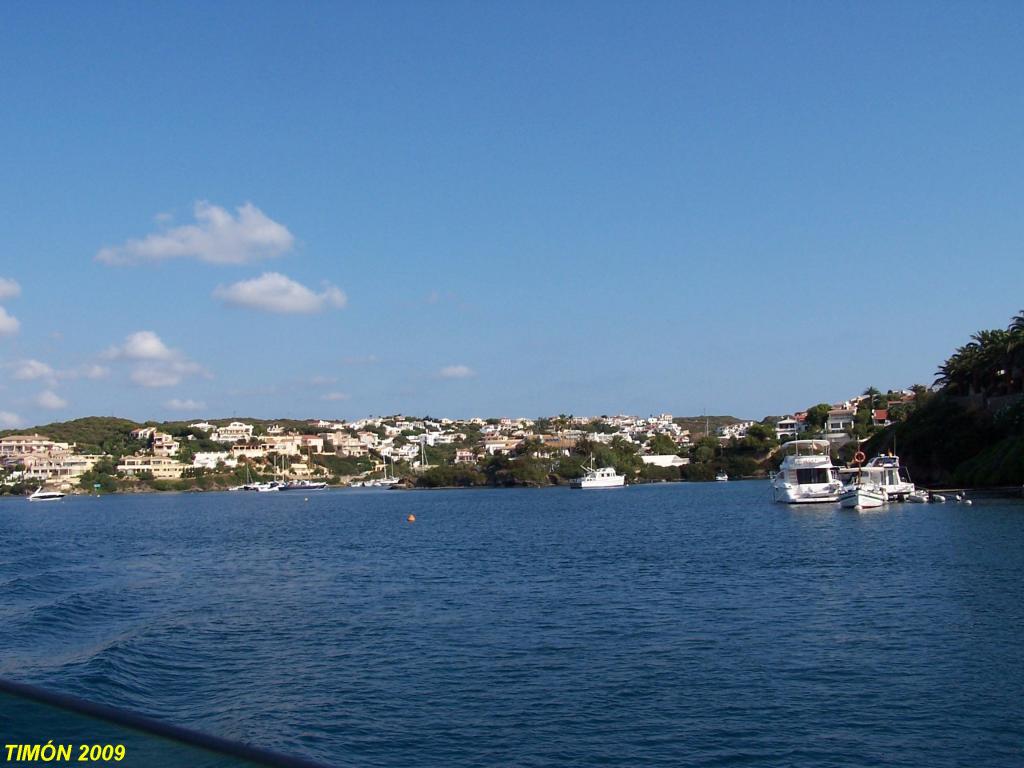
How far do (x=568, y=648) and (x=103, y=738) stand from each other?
48.1ft

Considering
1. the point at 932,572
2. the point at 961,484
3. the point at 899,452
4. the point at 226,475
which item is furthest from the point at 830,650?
the point at 226,475

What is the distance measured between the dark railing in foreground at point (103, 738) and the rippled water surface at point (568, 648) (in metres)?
8.00

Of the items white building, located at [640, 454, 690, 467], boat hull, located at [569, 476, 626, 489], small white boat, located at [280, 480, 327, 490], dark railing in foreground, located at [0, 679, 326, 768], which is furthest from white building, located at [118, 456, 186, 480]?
dark railing in foreground, located at [0, 679, 326, 768]

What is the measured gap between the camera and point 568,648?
18.4 meters

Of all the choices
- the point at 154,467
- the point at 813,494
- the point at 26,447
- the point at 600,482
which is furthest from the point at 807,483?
the point at 26,447

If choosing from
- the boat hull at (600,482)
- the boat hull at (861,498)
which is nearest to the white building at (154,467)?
the boat hull at (600,482)

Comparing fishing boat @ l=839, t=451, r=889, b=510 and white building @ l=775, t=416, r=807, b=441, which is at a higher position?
white building @ l=775, t=416, r=807, b=441

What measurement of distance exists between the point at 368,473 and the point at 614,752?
188745 mm

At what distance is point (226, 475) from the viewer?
17825cm

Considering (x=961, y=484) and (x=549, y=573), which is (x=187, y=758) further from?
(x=961, y=484)

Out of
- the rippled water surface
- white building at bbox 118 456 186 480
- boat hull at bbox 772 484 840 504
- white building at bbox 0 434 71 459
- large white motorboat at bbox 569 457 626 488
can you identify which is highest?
white building at bbox 0 434 71 459

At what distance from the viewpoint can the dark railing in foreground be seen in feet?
12.9

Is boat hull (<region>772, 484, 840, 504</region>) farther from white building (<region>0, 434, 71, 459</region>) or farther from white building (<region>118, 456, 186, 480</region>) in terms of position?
white building (<region>0, 434, 71, 459</region>)

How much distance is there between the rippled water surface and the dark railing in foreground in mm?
7996
